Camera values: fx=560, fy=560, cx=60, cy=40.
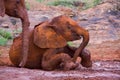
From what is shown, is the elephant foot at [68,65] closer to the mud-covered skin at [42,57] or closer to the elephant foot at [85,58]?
the mud-covered skin at [42,57]

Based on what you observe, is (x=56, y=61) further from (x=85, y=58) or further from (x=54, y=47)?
(x=85, y=58)

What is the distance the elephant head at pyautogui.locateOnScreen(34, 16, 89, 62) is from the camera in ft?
29.5

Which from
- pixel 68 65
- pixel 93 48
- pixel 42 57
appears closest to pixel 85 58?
pixel 68 65

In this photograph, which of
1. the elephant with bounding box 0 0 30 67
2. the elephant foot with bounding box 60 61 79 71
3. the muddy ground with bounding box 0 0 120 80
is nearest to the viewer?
the muddy ground with bounding box 0 0 120 80

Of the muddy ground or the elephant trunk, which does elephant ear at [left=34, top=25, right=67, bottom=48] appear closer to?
the elephant trunk

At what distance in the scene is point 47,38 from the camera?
9.09 meters

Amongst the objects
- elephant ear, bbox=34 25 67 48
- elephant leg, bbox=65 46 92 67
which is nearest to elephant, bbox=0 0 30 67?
elephant ear, bbox=34 25 67 48

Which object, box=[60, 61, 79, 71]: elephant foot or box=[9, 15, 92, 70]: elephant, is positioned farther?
box=[9, 15, 92, 70]: elephant

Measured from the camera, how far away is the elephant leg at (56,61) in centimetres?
884

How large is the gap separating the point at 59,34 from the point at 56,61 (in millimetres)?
491

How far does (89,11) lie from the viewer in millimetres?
18312

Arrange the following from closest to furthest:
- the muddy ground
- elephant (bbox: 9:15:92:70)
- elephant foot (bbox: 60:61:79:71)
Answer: the muddy ground < elephant foot (bbox: 60:61:79:71) < elephant (bbox: 9:15:92:70)

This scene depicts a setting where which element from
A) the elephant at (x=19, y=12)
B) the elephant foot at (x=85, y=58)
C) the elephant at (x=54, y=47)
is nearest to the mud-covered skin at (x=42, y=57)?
the elephant at (x=54, y=47)

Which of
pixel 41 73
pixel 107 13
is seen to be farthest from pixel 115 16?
pixel 41 73
